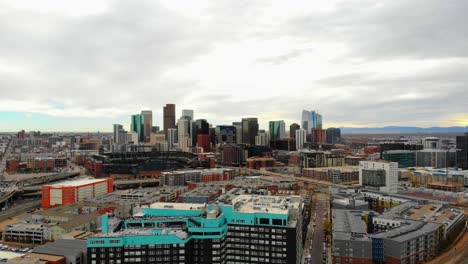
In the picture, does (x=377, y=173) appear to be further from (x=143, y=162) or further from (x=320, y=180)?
(x=143, y=162)

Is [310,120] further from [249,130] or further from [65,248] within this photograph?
[65,248]

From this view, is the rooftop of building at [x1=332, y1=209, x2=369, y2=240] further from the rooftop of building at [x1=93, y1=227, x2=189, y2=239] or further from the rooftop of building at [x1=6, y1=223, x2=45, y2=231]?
the rooftop of building at [x1=6, y1=223, x2=45, y2=231]

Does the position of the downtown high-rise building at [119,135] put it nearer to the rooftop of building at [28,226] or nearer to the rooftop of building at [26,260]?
the rooftop of building at [28,226]

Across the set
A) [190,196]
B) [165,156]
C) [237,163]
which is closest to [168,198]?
[190,196]

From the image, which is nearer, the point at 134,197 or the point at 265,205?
the point at 265,205

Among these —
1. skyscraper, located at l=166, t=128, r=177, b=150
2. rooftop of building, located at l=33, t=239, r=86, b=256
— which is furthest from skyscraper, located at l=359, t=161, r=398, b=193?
skyscraper, located at l=166, t=128, r=177, b=150

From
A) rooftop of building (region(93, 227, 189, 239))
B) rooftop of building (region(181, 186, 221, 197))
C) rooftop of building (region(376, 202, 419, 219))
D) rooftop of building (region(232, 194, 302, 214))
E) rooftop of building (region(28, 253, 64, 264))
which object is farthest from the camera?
rooftop of building (region(181, 186, 221, 197))

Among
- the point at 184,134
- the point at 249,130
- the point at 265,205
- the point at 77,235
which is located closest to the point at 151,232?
the point at 265,205
